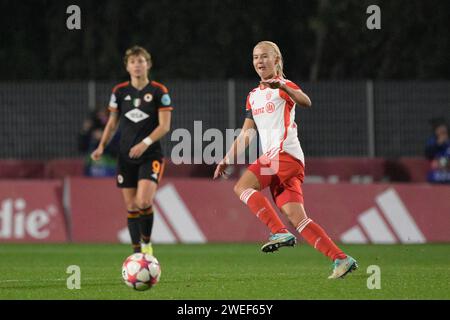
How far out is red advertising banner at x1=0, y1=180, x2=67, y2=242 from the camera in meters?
17.4

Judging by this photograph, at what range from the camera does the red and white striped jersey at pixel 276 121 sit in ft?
33.7

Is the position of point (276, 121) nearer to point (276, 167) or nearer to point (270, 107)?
point (270, 107)

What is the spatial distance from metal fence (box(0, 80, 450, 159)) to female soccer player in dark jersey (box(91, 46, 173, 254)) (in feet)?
27.0

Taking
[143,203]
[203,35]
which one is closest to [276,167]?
Result: [143,203]

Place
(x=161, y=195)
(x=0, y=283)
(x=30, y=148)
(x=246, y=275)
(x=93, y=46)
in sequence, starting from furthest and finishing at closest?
(x=93, y=46), (x=30, y=148), (x=161, y=195), (x=246, y=275), (x=0, y=283)

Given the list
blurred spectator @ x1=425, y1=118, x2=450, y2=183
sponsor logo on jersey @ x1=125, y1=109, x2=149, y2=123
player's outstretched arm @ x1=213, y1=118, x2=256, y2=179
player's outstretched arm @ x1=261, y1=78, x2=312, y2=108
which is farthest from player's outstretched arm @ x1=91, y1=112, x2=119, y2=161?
blurred spectator @ x1=425, y1=118, x2=450, y2=183

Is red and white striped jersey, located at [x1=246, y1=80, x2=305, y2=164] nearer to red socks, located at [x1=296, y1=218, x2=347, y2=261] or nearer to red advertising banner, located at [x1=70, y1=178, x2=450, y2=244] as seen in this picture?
red socks, located at [x1=296, y1=218, x2=347, y2=261]

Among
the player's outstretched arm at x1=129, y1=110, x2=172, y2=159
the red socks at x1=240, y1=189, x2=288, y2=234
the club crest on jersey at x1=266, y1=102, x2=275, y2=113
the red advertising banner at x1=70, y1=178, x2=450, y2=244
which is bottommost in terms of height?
the red advertising banner at x1=70, y1=178, x2=450, y2=244

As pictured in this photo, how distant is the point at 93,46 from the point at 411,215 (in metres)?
9.25

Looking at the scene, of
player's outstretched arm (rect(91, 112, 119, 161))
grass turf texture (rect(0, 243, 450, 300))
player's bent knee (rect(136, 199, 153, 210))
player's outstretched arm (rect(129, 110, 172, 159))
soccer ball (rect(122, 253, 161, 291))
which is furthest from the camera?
player's outstretched arm (rect(91, 112, 119, 161))

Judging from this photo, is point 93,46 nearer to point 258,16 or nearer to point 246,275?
point 258,16

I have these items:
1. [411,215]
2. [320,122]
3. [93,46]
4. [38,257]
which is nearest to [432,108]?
[320,122]

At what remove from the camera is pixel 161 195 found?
17.5 metres

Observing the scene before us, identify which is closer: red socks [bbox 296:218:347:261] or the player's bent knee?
red socks [bbox 296:218:347:261]
